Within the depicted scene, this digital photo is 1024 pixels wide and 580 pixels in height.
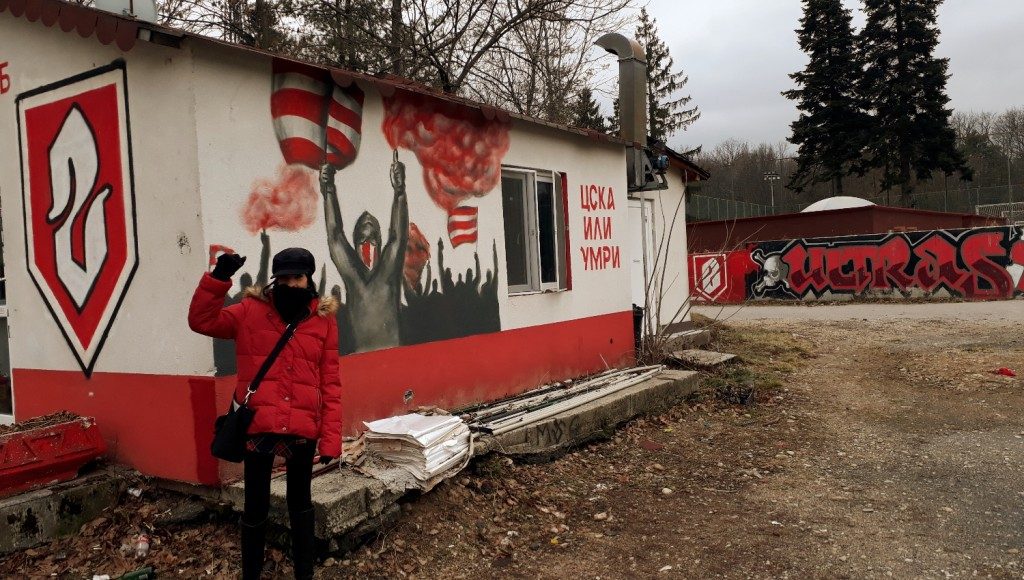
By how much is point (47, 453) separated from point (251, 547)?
1.75 m

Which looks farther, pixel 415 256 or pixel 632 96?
pixel 632 96

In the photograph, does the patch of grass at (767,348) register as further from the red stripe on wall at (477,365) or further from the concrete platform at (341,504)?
the concrete platform at (341,504)

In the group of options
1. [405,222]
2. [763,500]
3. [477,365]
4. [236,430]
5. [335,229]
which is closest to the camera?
[236,430]

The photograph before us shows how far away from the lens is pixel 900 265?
72.0 ft

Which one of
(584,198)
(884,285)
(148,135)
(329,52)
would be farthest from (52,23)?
(884,285)

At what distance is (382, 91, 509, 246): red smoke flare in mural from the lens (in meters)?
5.76

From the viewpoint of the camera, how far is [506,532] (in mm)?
4723

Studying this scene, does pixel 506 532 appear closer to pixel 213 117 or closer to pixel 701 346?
pixel 213 117

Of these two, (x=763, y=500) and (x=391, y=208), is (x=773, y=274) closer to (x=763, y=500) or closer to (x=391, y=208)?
(x=763, y=500)

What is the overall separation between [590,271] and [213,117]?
15.6 feet

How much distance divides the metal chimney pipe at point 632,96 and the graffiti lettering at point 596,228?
3.55 ft

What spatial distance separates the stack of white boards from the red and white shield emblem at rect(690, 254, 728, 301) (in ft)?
59.7

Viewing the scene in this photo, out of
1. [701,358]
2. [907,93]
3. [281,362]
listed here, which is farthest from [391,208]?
[907,93]

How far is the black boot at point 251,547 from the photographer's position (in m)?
3.50
